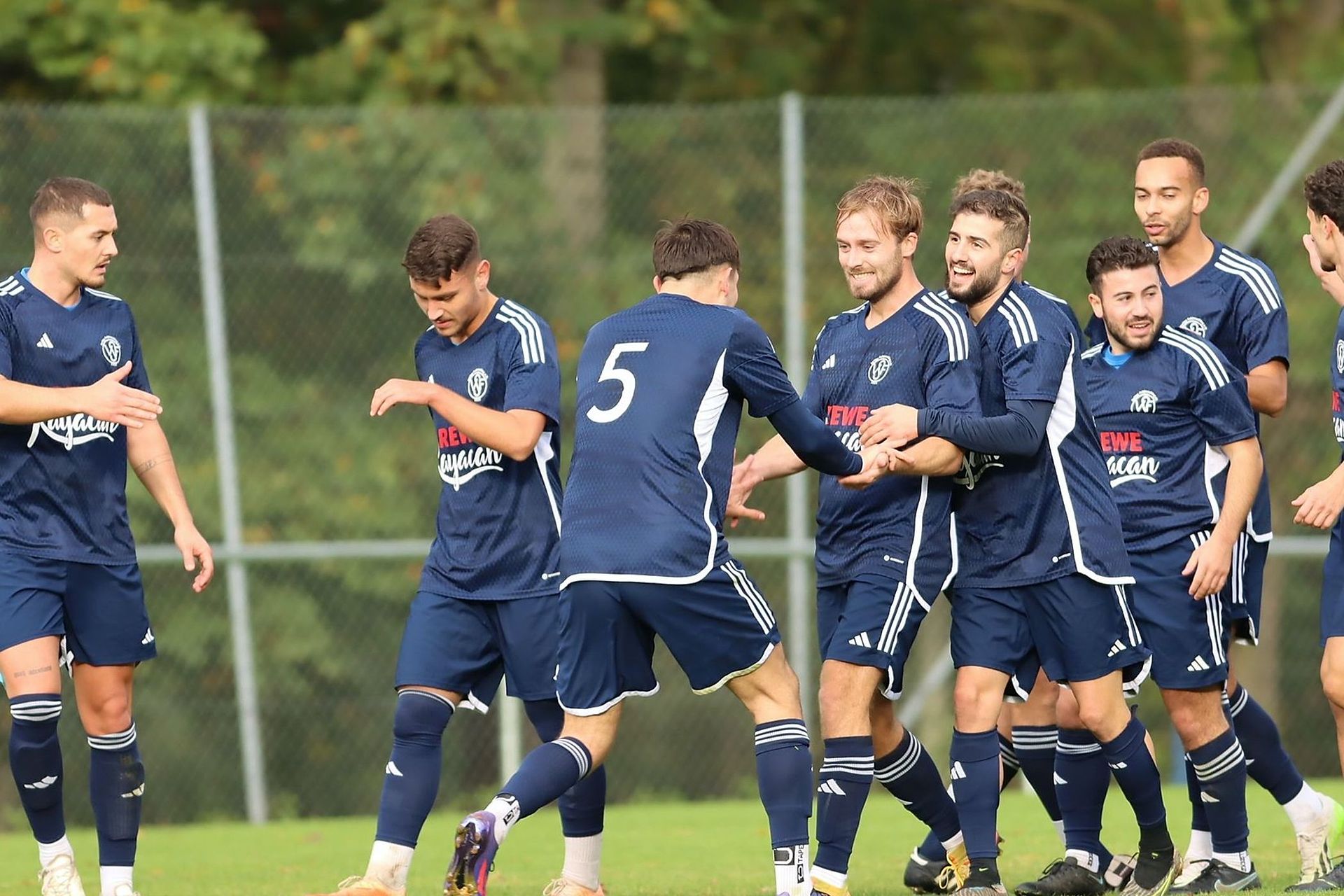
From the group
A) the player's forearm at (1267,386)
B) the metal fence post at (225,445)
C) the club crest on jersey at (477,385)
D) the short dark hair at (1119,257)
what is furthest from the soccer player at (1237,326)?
the metal fence post at (225,445)

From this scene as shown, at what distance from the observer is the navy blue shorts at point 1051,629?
6070mm

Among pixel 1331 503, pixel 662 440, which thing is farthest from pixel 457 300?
pixel 1331 503

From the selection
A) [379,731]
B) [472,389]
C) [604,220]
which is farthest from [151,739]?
[472,389]

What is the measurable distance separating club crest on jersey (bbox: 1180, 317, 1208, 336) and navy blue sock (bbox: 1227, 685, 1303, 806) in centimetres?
134

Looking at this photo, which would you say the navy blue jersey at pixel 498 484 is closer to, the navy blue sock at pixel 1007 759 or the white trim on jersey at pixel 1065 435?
the white trim on jersey at pixel 1065 435

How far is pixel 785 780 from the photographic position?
5754mm

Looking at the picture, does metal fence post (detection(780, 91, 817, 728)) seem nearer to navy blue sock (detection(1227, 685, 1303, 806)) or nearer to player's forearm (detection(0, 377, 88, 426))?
navy blue sock (detection(1227, 685, 1303, 806))

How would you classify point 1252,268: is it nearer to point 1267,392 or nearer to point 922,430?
point 1267,392

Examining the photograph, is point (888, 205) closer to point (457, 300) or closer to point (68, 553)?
point (457, 300)

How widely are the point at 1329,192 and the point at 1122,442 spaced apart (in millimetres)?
1107

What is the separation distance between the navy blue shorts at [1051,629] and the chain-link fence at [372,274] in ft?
15.8

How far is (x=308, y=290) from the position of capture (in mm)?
11461

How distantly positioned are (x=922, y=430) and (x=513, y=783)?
166 cm

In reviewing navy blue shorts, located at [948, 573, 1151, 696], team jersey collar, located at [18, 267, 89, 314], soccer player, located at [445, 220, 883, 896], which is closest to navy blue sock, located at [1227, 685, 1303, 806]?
navy blue shorts, located at [948, 573, 1151, 696]
